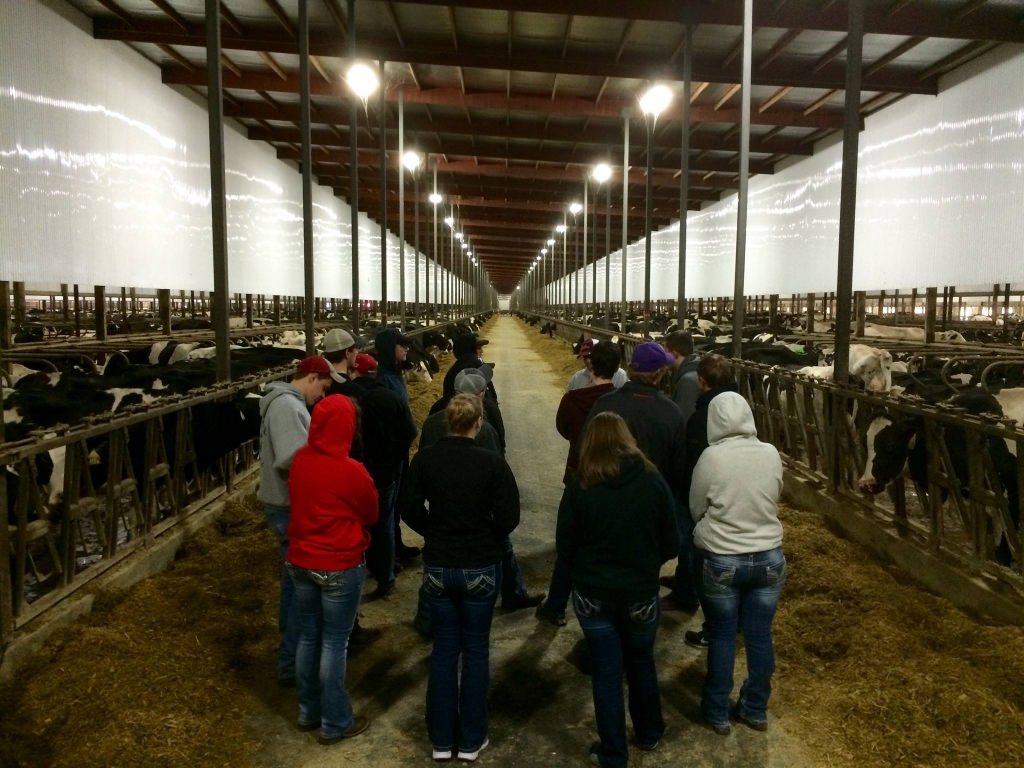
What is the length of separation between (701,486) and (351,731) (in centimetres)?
226

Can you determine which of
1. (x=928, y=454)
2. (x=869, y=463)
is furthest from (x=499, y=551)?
(x=869, y=463)

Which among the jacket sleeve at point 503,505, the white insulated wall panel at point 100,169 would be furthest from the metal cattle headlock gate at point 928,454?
the white insulated wall panel at point 100,169

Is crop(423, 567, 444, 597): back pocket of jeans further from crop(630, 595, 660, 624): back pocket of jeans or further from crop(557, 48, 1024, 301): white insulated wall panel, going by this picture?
crop(557, 48, 1024, 301): white insulated wall panel

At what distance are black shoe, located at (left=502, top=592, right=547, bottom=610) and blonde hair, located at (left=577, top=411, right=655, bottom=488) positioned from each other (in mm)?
2358

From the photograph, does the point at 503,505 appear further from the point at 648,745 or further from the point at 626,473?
the point at 648,745

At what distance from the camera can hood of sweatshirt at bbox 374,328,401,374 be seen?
6363 mm

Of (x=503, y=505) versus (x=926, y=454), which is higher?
(x=503, y=505)

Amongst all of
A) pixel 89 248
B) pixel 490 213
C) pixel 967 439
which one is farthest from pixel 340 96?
pixel 490 213

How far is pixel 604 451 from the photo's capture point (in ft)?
12.0

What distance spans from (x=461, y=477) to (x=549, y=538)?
3.85m

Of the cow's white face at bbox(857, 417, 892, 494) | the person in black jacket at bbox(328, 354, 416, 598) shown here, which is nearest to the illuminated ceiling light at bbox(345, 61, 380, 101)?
the person in black jacket at bbox(328, 354, 416, 598)

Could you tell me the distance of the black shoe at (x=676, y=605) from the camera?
579cm

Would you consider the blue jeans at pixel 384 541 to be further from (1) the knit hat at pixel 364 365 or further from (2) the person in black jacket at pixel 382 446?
(1) the knit hat at pixel 364 365

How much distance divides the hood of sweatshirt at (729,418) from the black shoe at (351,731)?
2.43 meters
